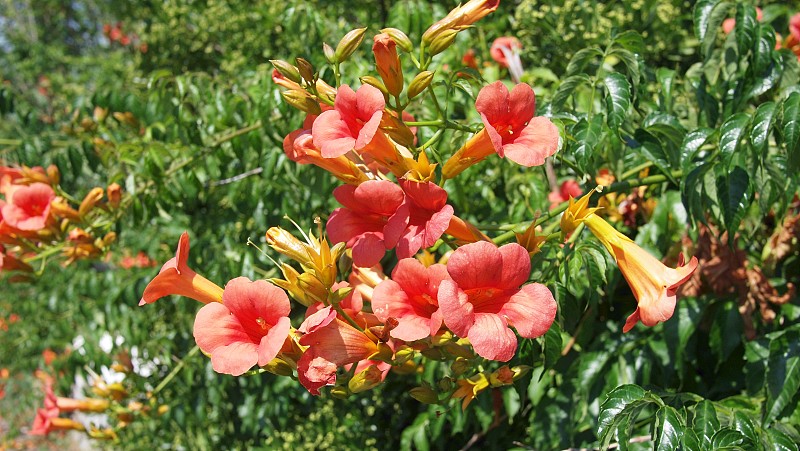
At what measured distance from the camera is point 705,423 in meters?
1.60

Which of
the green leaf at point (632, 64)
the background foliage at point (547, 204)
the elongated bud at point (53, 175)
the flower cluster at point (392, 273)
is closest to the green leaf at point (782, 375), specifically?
the background foliage at point (547, 204)

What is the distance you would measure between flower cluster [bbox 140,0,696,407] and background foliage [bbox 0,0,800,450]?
19cm

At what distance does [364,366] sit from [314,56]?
5.44 feet

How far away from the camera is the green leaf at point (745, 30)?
2014 millimetres

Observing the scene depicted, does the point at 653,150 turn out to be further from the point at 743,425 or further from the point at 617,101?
the point at 743,425

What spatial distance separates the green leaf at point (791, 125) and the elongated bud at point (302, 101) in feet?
3.59

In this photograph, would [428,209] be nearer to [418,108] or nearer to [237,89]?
[418,108]

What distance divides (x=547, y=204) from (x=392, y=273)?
132cm

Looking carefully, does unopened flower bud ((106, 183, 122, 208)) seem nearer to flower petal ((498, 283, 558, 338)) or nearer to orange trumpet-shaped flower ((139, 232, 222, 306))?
orange trumpet-shaped flower ((139, 232, 222, 306))

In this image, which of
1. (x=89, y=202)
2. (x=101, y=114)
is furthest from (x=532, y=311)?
(x=101, y=114)

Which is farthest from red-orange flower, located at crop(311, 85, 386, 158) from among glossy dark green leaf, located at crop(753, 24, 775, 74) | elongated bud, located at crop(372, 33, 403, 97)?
glossy dark green leaf, located at crop(753, 24, 775, 74)

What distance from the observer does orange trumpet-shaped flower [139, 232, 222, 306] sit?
153cm

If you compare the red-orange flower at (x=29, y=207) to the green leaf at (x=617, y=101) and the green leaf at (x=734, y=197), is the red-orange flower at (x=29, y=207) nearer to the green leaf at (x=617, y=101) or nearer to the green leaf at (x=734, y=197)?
the green leaf at (x=617, y=101)

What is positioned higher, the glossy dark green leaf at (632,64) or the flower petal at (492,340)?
the glossy dark green leaf at (632,64)
